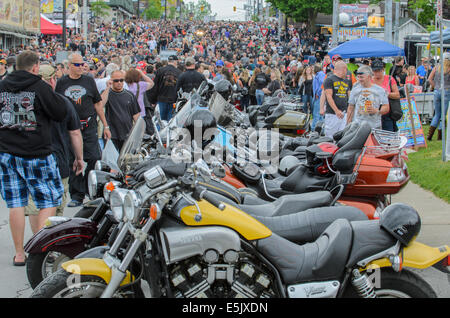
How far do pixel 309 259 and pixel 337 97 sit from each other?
690 centimetres

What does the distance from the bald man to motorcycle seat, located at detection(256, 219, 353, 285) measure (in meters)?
6.61

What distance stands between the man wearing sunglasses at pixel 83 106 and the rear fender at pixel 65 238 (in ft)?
10.9

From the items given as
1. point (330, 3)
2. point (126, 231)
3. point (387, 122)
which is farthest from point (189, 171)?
point (330, 3)

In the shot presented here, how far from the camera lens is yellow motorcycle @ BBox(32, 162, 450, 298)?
3.45m

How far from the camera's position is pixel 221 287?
3.55 metres

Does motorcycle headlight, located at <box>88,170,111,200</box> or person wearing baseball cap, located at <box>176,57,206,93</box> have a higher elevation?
person wearing baseball cap, located at <box>176,57,206,93</box>

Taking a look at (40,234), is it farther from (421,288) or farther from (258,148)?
(258,148)

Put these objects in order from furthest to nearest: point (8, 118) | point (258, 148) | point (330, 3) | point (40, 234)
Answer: point (330, 3), point (258, 148), point (8, 118), point (40, 234)

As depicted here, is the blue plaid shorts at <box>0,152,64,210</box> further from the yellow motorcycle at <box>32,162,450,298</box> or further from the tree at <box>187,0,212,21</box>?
the tree at <box>187,0,212,21</box>

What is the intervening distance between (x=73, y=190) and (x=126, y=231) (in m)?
4.92

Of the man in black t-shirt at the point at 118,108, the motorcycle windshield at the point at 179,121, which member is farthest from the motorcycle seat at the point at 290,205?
the man in black t-shirt at the point at 118,108

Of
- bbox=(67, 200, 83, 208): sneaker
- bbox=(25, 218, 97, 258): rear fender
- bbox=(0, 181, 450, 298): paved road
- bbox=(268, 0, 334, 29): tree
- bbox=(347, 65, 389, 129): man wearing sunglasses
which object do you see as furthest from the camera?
bbox=(268, 0, 334, 29): tree

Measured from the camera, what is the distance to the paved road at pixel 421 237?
16.8 feet

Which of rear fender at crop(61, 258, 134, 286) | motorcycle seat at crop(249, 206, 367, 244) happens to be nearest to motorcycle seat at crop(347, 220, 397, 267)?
motorcycle seat at crop(249, 206, 367, 244)
